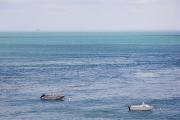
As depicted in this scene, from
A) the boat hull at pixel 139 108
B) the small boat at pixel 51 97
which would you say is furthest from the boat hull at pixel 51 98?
the boat hull at pixel 139 108

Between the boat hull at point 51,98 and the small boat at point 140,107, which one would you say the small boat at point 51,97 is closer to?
the boat hull at point 51,98

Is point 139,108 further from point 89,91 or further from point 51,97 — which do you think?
point 89,91

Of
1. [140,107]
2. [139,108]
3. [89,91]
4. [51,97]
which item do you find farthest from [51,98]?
[140,107]

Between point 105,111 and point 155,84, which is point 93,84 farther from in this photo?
point 105,111

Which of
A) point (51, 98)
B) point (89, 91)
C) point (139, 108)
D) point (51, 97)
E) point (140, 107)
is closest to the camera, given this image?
point (139, 108)

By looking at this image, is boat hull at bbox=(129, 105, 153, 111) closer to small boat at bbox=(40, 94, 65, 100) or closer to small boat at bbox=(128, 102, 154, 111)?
small boat at bbox=(128, 102, 154, 111)

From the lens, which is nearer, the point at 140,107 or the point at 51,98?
the point at 140,107

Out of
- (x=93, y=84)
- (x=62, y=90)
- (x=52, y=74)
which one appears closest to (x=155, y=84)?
(x=93, y=84)

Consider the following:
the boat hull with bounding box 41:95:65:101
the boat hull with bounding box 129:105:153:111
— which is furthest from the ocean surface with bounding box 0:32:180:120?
the boat hull with bounding box 41:95:65:101

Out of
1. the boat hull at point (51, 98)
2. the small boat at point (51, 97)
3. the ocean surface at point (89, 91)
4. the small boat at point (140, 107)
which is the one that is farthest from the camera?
the small boat at point (51, 97)

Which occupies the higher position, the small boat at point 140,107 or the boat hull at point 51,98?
the boat hull at point 51,98

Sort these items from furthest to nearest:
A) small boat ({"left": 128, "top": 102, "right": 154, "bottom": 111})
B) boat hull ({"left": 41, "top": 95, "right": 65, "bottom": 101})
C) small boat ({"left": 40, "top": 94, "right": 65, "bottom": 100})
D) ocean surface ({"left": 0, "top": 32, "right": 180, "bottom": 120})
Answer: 1. small boat ({"left": 40, "top": 94, "right": 65, "bottom": 100})
2. boat hull ({"left": 41, "top": 95, "right": 65, "bottom": 101})
3. small boat ({"left": 128, "top": 102, "right": 154, "bottom": 111})
4. ocean surface ({"left": 0, "top": 32, "right": 180, "bottom": 120})

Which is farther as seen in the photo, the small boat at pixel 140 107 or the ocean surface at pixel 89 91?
the small boat at pixel 140 107

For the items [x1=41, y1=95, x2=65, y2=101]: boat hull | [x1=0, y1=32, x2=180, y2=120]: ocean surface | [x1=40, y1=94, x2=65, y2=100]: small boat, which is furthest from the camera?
[x1=40, y1=94, x2=65, y2=100]: small boat
